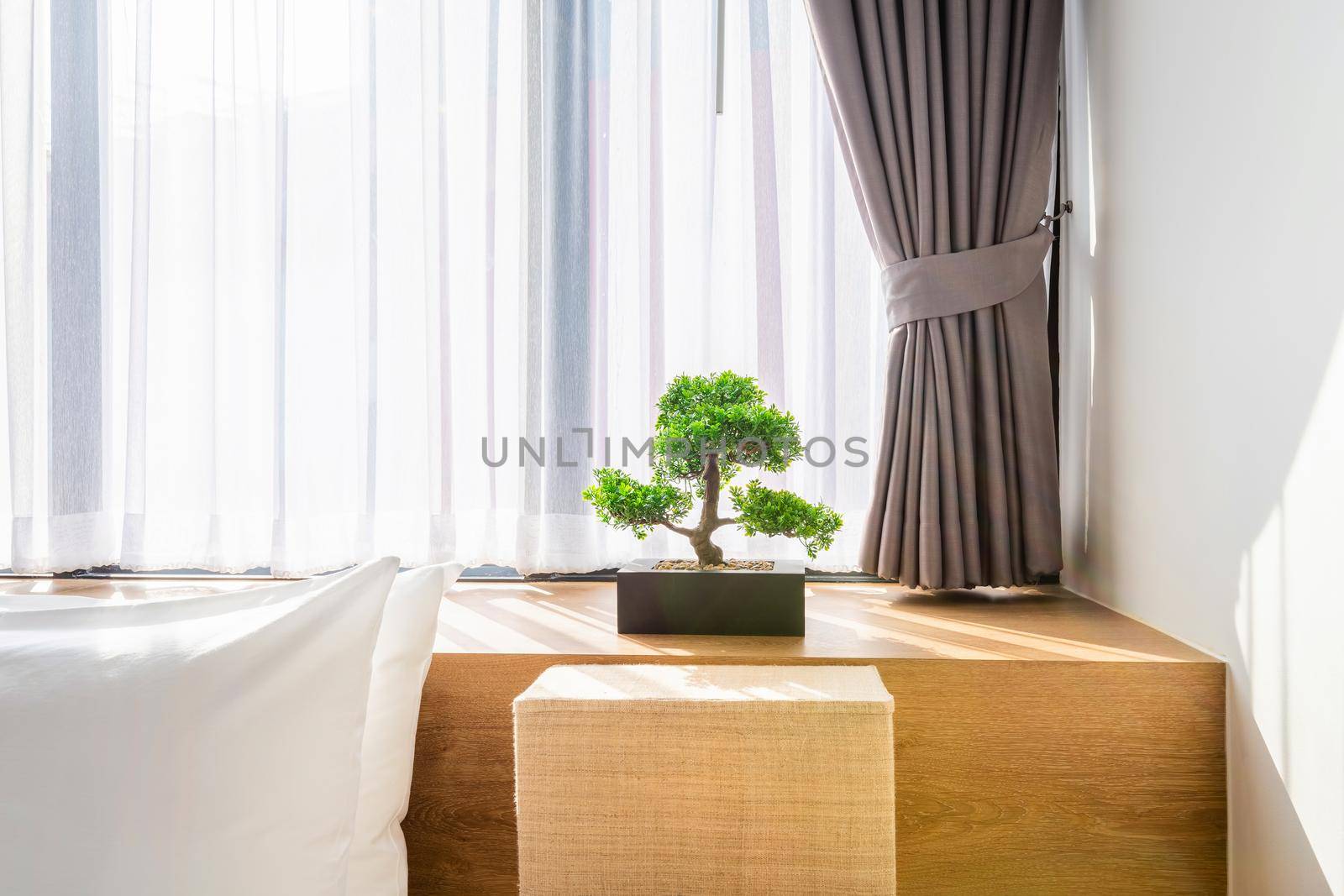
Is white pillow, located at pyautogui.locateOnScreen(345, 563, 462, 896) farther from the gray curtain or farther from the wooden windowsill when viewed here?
the gray curtain

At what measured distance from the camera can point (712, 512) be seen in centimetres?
117

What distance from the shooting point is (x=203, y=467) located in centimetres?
154

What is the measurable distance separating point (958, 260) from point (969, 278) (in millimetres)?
34

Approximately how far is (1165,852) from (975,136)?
109cm

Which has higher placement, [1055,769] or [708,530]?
[708,530]

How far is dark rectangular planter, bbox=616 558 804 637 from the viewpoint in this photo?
107cm

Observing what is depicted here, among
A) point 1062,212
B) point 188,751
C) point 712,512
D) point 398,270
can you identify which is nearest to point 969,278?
point 1062,212

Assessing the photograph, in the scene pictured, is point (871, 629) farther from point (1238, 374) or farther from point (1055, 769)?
point (1238, 374)

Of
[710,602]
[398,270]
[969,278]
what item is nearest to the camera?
[710,602]

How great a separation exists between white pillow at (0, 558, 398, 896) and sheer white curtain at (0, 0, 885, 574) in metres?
0.76

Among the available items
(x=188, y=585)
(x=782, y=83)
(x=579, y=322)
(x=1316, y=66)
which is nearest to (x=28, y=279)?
(x=188, y=585)

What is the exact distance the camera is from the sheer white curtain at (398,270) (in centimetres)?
148

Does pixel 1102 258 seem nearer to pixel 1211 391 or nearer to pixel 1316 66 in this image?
pixel 1211 391

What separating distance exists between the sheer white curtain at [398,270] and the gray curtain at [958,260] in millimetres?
161
